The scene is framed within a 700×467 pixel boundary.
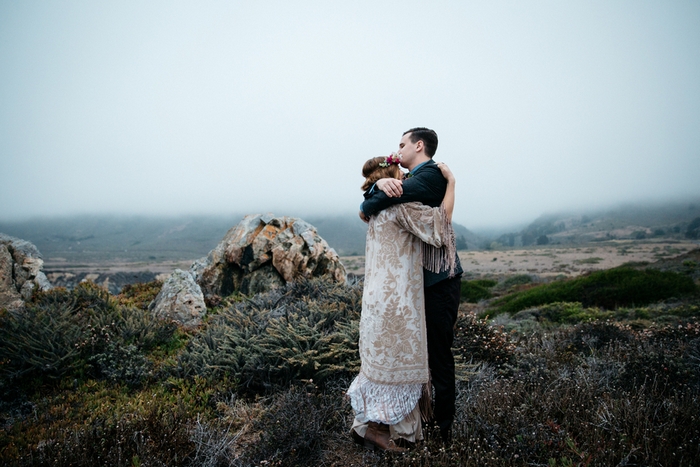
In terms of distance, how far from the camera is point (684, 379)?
3.84 metres

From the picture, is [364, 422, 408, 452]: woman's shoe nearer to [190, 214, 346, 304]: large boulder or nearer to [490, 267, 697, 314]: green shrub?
[190, 214, 346, 304]: large boulder

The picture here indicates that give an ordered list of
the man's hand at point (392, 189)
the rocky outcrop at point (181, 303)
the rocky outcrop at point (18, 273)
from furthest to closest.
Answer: the rocky outcrop at point (181, 303) → the rocky outcrop at point (18, 273) → the man's hand at point (392, 189)

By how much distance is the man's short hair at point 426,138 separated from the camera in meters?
2.87

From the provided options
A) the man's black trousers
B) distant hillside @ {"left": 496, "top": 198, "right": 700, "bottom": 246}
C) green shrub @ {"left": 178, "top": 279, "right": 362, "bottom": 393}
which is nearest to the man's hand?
the man's black trousers

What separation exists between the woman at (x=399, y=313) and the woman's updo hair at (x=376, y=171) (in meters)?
0.34

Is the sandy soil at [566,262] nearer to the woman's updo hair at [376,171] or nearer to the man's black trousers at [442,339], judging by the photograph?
the man's black trousers at [442,339]

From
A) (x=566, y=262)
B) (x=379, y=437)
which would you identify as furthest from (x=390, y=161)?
(x=566, y=262)

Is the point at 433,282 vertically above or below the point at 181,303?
above

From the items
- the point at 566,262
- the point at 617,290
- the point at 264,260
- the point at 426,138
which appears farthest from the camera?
the point at 566,262

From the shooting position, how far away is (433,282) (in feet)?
8.96

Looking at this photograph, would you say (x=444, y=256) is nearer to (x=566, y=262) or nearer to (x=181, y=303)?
(x=181, y=303)

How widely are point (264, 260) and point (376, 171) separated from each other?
6.59m

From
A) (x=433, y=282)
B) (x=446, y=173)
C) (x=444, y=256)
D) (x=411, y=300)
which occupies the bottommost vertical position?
(x=411, y=300)

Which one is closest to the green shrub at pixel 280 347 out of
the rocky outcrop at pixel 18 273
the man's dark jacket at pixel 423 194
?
the man's dark jacket at pixel 423 194
